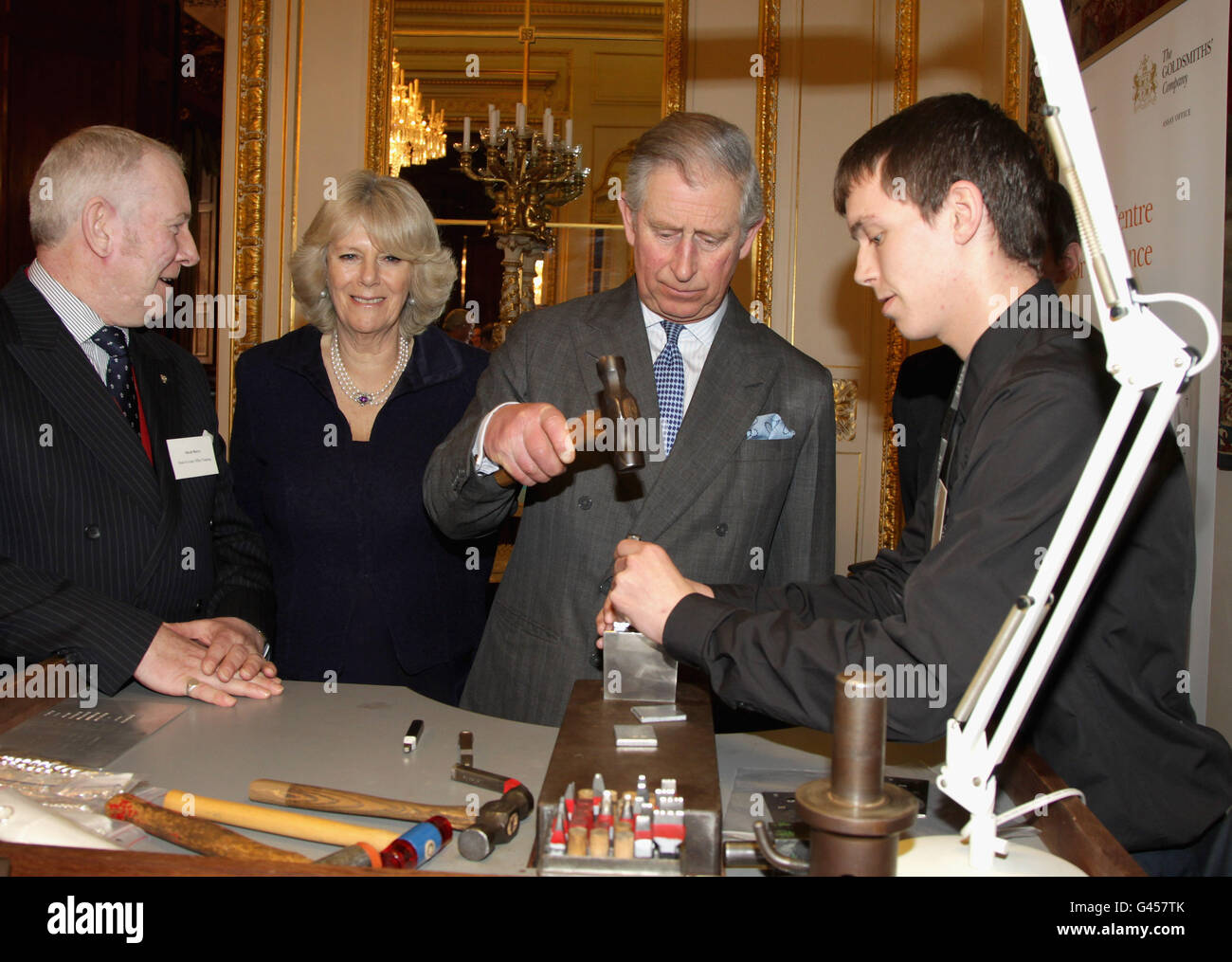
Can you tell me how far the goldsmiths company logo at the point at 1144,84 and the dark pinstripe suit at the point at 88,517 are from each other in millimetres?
2729

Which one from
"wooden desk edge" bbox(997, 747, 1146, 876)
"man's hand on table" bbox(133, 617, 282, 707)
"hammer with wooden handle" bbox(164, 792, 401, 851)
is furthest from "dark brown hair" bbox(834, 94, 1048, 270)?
"man's hand on table" bbox(133, 617, 282, 707)

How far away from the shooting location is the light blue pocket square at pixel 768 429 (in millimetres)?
2408

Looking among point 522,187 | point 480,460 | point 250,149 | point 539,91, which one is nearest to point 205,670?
point 480,460

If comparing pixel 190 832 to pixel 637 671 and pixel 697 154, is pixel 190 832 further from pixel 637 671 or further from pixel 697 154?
pixel 697 154

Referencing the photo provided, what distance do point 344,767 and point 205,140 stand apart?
773 centimetres

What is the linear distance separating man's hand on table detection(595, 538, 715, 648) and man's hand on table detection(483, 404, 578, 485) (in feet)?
0.83

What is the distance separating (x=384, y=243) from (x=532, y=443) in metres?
1.39

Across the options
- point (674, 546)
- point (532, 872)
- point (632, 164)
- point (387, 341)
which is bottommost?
point (532, 872)

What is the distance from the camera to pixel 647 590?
61.4 inches

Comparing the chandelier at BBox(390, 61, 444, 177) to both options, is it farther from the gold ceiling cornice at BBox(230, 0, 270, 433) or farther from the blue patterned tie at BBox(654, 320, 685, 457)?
the blue patterned tie at BBox(654, 320, 685, 457)

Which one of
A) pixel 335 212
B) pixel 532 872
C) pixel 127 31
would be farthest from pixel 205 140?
pixel 532 872

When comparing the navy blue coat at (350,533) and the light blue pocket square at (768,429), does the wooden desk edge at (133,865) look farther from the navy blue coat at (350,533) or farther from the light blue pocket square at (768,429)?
the navy blue coat at (350,533)
